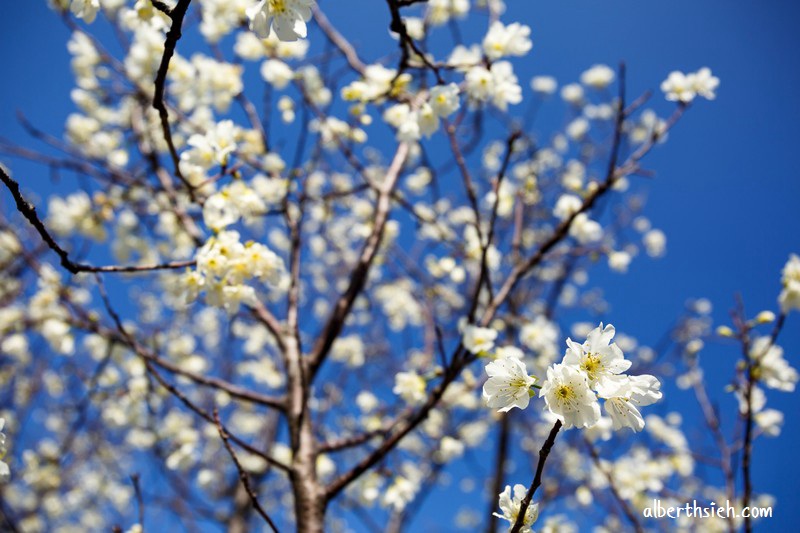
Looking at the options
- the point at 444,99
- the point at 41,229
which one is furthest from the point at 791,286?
the point at 41,229

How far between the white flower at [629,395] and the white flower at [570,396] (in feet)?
0.15

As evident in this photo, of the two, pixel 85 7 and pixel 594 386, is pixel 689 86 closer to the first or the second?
pixel 594 386

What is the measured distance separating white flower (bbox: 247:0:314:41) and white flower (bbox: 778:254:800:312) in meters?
2.46

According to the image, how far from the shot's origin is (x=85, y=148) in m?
4.01

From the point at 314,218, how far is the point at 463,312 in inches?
87.0

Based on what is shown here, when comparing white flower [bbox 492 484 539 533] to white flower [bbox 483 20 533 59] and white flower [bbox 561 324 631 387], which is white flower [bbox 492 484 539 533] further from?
white flower [bbox 483 20 533 59]

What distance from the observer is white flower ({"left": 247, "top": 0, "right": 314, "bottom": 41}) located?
1331mm

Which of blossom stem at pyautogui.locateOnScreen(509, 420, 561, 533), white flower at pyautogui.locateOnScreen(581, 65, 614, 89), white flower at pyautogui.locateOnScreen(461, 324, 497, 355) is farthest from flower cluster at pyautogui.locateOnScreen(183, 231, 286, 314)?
white flower at pyautogui.locateOnScreen(581, 65, 614, 89)

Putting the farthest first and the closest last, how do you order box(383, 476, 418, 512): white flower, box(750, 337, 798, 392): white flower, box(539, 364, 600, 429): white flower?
box(383, 476, 418, 512): white flower → box(750, 337, 798, 392): white flower → box(539, 364, 600, 429): white flower

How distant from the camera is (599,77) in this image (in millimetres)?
5211

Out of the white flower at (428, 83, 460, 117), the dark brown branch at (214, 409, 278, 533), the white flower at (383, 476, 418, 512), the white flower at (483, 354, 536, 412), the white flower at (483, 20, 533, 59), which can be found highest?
the white flower at (483, 20, 533, 59)

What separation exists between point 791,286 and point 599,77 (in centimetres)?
361

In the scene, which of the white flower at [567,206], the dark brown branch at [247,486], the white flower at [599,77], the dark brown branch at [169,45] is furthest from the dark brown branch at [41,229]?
the white flower at [599,77]

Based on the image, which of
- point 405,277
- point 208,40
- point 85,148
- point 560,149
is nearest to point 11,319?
point 85,148
